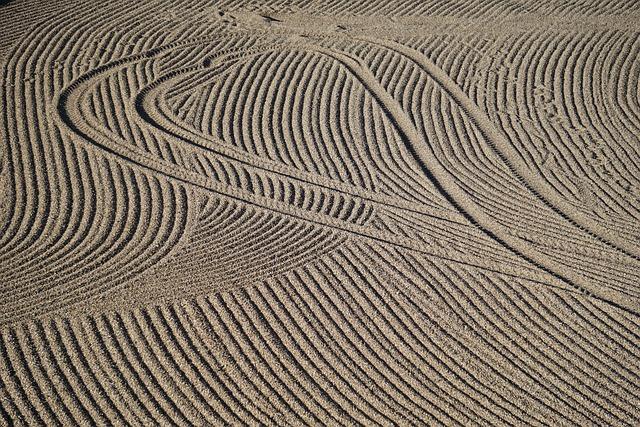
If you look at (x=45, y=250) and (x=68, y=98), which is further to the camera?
(x=68, y=98)

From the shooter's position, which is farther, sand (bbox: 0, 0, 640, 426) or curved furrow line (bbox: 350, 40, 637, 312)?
curved furrow line (bbox: 350, 40, 637, 312)

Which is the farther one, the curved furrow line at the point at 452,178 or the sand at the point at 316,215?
the curved furrow line at the point at 452,178

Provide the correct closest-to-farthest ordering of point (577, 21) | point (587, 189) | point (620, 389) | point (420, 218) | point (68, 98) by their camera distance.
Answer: point (620, 389)
point (420, 218)
point (587, 189)
point (68, 98)
point (577, 21)

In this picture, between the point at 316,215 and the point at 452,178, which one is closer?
the point at 316,215

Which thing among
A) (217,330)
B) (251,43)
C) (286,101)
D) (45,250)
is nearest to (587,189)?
(286,101)

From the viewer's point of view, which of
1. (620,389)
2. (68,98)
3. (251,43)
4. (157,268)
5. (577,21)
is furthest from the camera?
(577,21)

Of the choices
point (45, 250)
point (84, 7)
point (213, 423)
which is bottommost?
point (213, 423)

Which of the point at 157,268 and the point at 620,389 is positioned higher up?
the point at 157,268

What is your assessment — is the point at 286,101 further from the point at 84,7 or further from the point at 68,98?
the point at 84,7
